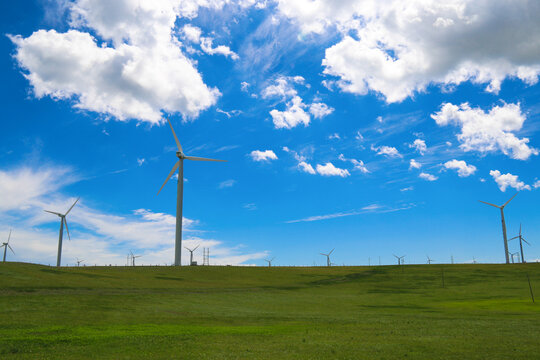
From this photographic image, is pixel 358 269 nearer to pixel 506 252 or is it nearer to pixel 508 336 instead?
pixel 506 252

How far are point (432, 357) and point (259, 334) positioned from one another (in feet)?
43.7

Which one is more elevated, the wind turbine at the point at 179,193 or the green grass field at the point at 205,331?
the wind turbine at the point at 179,193

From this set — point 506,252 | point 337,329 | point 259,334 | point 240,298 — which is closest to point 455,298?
point 240,298

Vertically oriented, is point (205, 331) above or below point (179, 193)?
below

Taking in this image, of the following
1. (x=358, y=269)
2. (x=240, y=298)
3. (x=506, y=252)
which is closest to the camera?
(x=240, y=298)

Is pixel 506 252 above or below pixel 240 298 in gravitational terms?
above

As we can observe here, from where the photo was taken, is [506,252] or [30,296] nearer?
[30,296]

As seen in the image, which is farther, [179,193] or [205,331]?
[179,193]

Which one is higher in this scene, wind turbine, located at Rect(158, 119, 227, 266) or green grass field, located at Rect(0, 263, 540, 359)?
wind turbine, located at Rect(158, 119, 227, 266)

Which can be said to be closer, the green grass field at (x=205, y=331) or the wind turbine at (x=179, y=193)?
the green grass field at (x=205, y=331)

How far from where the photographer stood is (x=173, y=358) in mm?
23078

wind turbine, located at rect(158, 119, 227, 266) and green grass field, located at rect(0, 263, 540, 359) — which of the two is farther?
wind turbine, located at rect(158, 119, 227, 266)

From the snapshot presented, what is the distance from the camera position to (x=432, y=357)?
22.5 m

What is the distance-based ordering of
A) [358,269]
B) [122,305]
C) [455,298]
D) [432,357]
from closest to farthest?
1. [432,357]
2. [122,305]
3. [455,298]
4. [358,269]
